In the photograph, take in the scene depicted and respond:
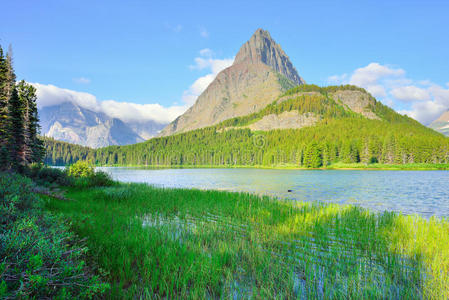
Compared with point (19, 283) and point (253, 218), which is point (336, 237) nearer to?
point (253, 218)

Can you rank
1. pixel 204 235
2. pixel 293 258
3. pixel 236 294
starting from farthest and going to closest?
pixel 204 235 < pixel 293 258 < pixel 236 294

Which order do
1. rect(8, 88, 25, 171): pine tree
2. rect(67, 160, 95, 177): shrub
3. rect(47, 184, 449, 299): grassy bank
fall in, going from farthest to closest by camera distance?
rect(8, 88, 25, 171): pine tree < rect(67, 160, 95, 177): shrub < rect(47, 184, 449, 299): grassy bank

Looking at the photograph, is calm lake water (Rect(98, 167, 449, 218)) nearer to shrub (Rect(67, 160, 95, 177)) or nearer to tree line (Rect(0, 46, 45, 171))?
shrub (Rect(67, 160, 95, 177))

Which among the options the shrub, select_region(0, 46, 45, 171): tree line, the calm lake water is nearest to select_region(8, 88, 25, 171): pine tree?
select_region(0, 46, 45, 171): tree line

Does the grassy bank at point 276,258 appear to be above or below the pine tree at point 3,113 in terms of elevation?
below

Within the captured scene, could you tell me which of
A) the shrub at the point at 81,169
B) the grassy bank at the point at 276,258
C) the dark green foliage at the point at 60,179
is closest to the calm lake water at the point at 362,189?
the grassy bank at the point at 276,258

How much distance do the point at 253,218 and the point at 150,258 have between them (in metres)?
7.26

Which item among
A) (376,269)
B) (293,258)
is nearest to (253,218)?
(293,258)

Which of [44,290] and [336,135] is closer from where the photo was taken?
[44,290]

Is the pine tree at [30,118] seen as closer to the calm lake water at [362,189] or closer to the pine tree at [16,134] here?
the pine tree at [16,134]

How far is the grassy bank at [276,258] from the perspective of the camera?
5.16 m

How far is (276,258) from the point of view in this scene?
7035 mm

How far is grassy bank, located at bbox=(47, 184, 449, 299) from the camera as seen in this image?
5164 mm

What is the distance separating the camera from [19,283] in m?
2.75
